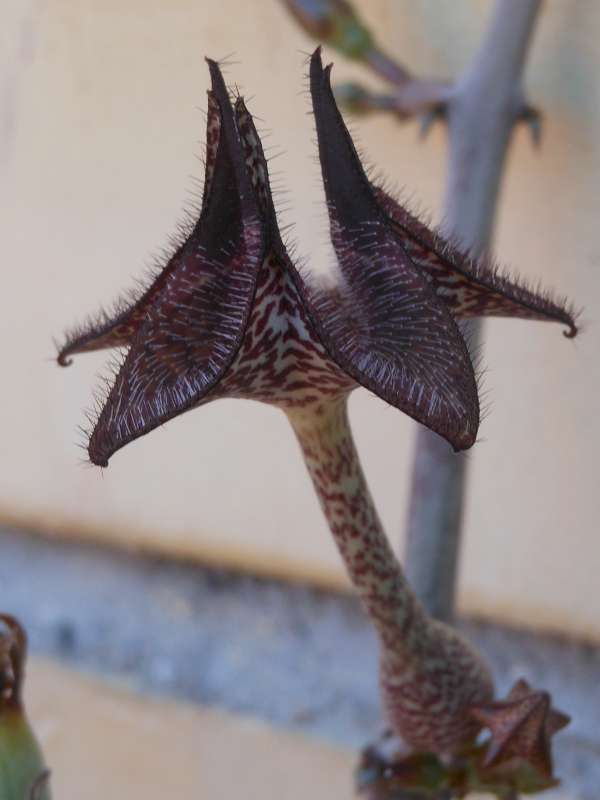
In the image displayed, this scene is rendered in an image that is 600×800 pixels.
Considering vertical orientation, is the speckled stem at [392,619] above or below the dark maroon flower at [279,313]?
below

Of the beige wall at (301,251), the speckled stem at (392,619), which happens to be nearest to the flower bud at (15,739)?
the speckled stem at (392,619)

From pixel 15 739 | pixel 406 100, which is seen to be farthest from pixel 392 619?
pixel 406 100

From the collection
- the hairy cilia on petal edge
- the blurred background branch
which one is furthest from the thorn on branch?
the hairy cilia on petal edge

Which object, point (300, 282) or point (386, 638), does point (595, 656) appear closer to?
point (386, 638)

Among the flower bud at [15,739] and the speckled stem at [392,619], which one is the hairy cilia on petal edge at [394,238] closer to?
the speckled stem at [392,619]

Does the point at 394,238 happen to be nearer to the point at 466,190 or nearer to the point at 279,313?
the point at 279,313

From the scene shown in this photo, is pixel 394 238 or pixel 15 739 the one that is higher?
pixel 394 238
